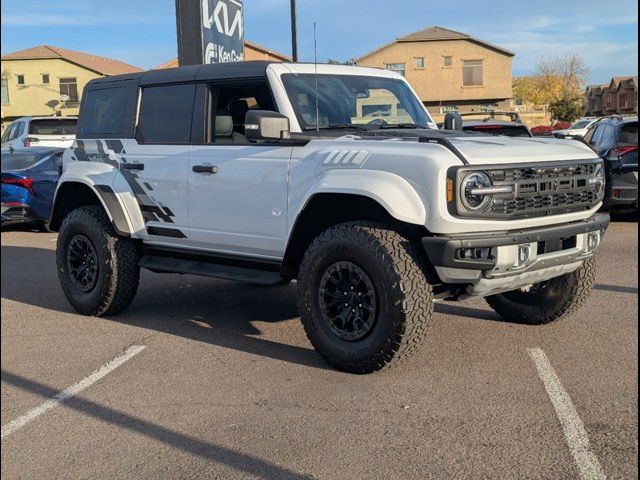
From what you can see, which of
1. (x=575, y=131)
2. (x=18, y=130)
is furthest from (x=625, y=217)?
(x=18, y=130)

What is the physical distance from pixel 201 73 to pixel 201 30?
14.8ft

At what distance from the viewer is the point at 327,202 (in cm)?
502

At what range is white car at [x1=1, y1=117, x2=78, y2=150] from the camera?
1684cm

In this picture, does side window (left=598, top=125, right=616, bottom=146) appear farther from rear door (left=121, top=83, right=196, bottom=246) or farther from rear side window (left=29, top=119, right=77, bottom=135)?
rear side window (left=29, top=119, right=77, bottom=135)

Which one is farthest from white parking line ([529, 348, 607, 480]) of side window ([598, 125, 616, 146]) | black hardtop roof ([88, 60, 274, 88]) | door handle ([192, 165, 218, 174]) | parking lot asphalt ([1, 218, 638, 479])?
side window ([598, 125, 616, 146])

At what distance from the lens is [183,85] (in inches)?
240

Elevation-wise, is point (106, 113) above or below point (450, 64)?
below

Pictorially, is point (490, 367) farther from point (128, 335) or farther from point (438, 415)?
point (128, 335)

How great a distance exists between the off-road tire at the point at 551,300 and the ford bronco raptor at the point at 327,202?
12 millimetres

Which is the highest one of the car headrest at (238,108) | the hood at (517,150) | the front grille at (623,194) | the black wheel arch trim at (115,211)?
the car headrest at (238,108)

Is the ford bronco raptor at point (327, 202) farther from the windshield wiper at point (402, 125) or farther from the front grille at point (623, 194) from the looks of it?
the front grille at point (623, 194)

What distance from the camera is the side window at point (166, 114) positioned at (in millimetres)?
5992

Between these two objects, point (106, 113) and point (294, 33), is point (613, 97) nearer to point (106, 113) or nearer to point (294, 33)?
point (294, 33)

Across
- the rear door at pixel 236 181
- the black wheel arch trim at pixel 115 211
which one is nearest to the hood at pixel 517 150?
the rear door at pixel 236 181
